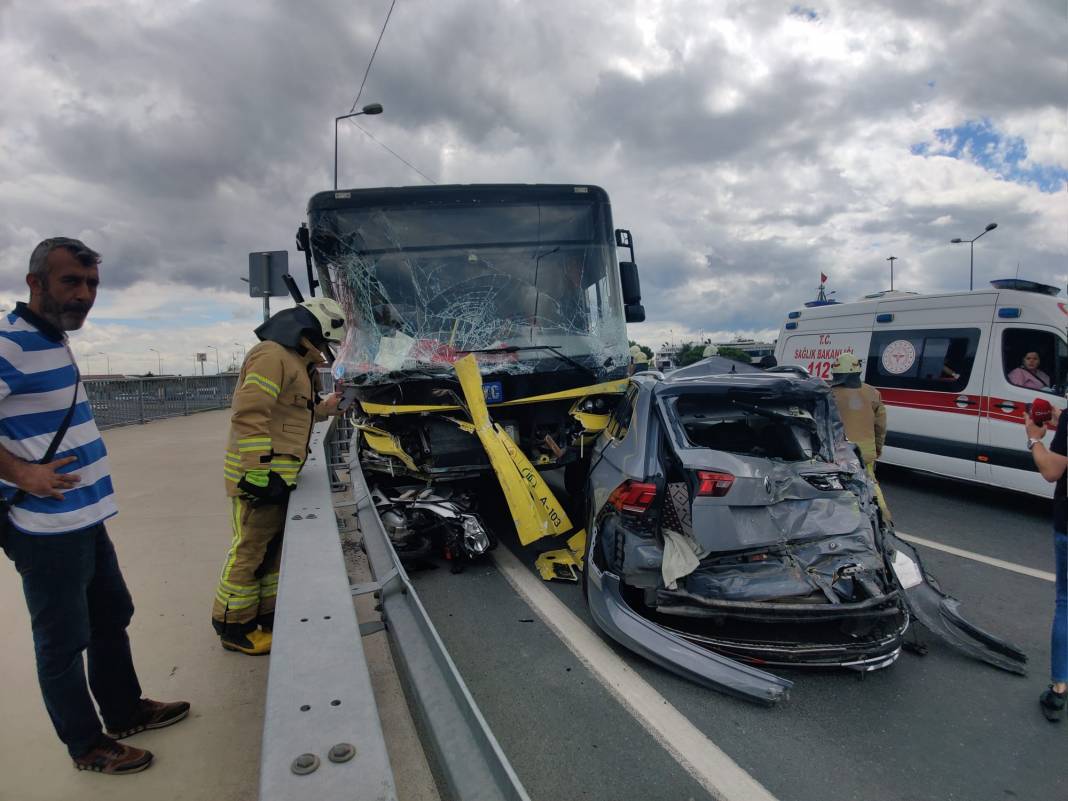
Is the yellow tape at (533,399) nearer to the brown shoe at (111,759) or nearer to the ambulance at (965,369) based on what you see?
the brown shoe at (111,759)

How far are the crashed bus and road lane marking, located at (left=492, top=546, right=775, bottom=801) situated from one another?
2.68 feet

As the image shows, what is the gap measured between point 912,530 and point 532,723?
16.6ft

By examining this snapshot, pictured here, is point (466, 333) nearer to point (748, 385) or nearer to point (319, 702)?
point (748, 385)

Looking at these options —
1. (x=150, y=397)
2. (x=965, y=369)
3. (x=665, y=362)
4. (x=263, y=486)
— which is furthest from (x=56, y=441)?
(x=665, y=362)

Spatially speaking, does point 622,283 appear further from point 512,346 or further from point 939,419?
point 939,419

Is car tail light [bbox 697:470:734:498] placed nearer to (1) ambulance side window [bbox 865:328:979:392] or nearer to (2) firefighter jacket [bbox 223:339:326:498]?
(2) firefighter jacket [bbox 223:339:326:498]

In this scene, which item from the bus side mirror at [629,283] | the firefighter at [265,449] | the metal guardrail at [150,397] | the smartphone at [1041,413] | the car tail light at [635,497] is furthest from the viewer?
the metal guardrail at [150,397]

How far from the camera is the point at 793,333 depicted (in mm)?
9984

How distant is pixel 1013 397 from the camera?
6.88 meters

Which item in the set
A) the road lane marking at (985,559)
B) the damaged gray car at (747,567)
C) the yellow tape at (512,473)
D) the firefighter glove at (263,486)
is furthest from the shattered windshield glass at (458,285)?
the road lane marking at (985,559)

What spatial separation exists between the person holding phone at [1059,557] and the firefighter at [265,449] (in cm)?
377

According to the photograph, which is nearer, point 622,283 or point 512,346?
point 512,346

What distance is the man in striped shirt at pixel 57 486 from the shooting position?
2.29 m

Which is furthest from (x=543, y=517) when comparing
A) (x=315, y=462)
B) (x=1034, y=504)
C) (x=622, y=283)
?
(x=1034, y=504)
